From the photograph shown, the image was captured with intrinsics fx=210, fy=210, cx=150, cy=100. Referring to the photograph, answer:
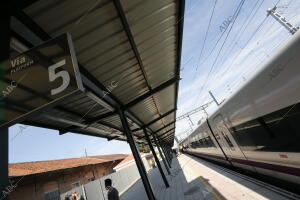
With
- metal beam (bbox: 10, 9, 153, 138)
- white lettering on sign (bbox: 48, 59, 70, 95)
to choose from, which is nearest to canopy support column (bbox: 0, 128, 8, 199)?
white lettering on sign (bbox: 48, 59, 70, 95)

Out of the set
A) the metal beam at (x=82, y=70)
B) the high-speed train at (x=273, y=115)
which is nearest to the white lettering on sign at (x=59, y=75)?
the metal beam at (x=82, y=70)

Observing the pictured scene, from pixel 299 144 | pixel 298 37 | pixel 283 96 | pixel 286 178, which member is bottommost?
pixel 286 178

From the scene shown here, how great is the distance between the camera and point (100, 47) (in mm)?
4414

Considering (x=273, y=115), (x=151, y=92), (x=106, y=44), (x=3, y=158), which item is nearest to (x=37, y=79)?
(x=3, y=158)

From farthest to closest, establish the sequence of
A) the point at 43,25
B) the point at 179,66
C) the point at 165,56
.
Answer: the point at 179,66 < the point at 165,56 < the point at 43,25

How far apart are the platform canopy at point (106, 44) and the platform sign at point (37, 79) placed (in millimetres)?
25

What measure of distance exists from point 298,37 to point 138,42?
10.2ft

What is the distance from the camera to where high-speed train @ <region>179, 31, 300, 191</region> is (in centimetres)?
349

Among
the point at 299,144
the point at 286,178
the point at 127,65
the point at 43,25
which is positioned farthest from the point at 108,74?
the point at 286,178

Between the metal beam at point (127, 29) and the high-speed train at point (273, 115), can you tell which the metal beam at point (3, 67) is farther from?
the high-speed train at point (273, 115)

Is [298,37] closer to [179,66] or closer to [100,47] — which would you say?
[100,47]

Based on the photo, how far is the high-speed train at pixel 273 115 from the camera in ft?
11.5

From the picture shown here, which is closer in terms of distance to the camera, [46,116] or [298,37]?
[298,37]

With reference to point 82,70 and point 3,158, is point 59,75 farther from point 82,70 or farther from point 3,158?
point 82,70
